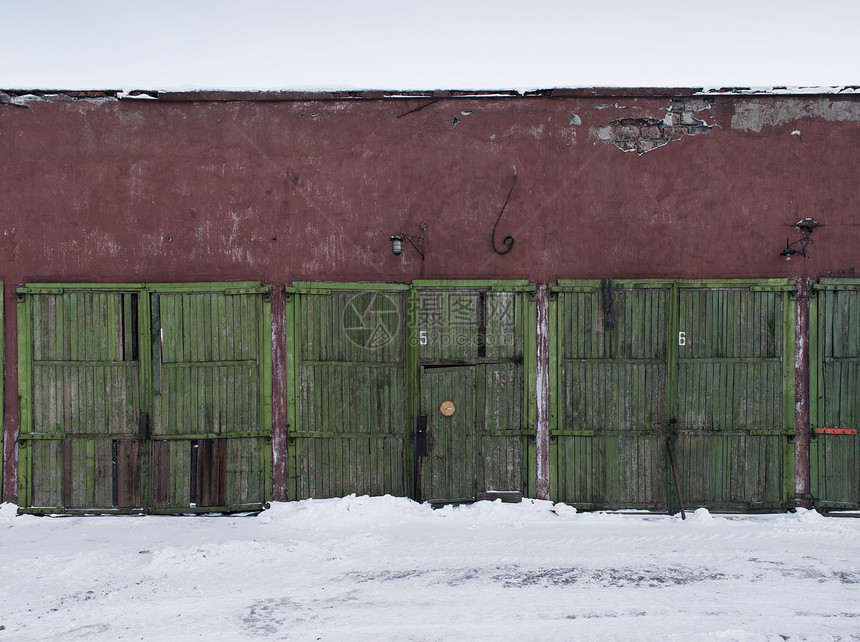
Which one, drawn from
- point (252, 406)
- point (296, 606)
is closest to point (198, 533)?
point (252, 406)

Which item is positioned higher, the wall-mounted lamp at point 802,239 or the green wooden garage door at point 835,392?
the wall-mounted lamp at point 802,239

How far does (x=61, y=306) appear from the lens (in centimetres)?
539

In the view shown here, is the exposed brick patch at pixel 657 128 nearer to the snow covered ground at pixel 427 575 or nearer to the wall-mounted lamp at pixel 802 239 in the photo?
the wall-mounted lamp at pixel 802 239

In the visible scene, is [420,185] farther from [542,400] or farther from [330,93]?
[542,400]

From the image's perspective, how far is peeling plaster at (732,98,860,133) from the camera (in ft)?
17.7

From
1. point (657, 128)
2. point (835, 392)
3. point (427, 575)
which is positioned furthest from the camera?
point (657, 128)

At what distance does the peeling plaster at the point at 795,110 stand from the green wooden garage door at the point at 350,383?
14.3 ft

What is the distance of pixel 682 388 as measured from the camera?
5.39 meters

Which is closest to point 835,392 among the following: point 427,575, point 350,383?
point 427,575

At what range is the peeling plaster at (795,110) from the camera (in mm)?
5402

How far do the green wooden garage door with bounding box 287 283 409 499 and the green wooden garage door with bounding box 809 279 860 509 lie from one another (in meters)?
4.58

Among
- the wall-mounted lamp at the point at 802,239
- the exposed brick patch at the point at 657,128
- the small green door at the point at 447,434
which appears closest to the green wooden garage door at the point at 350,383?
the small green door at the point at 447,434

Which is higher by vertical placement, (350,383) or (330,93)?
(330,93)

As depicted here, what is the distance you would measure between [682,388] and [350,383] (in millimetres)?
3717
